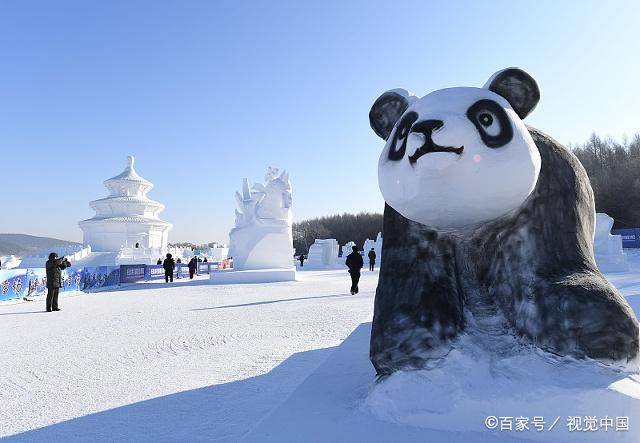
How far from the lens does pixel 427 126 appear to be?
1.90 meters

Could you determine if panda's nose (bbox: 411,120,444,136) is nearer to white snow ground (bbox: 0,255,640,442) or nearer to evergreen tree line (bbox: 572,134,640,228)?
white snow ground (bbox: 0,255,640,442)

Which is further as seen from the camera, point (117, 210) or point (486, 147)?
point (117, 210)

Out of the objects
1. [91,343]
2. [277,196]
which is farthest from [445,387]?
[277,196]

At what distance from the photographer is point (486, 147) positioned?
1.90 meters

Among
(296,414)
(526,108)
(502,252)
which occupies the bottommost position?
(296,414)

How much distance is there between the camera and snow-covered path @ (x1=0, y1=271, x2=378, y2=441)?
2.60 metres

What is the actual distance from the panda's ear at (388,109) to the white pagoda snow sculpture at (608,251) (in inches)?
676

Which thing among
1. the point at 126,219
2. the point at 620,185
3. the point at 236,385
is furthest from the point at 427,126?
the point at 620,185

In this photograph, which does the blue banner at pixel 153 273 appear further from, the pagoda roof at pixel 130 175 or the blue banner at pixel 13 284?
the pagoda roof at pixel 130 175

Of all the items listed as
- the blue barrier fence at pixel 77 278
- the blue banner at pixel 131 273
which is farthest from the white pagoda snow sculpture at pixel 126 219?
the blue banner at pixel 131 273

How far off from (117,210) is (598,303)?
33950mm

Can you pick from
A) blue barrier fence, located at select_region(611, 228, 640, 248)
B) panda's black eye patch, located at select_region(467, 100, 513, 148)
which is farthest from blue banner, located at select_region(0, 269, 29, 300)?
blue barrier fence, located at select_region(611, 228, 640, 248)

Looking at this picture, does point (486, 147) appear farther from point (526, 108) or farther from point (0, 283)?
point (0, 283)

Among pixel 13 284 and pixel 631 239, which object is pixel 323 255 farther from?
pixel 13 284
